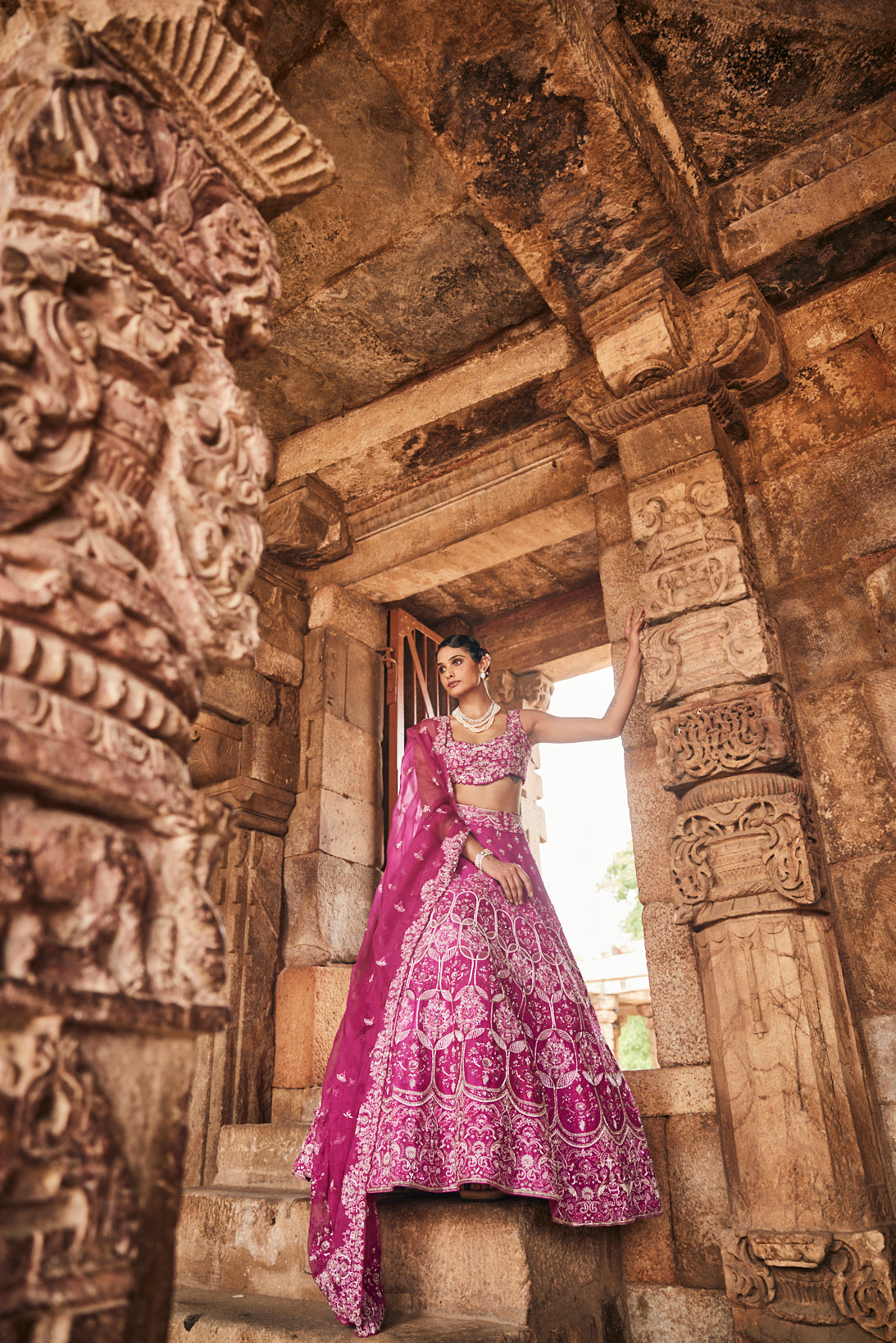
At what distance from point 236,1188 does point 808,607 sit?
123 inches

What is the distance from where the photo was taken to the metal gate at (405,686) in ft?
17.5

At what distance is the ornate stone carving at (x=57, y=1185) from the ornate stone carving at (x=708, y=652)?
2.53m

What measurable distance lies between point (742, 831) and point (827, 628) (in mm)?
920

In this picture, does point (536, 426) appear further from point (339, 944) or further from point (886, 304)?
point (339, 944)

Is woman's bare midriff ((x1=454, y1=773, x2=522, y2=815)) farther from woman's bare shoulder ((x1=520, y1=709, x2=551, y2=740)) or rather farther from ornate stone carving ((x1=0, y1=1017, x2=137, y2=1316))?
ornate stone carving ((x1=0, y1=1017, x2=137, y2=1316))

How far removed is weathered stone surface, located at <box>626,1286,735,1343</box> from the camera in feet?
8.84

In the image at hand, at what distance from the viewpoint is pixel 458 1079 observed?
8.29ft

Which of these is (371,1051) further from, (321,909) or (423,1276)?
(321,909)

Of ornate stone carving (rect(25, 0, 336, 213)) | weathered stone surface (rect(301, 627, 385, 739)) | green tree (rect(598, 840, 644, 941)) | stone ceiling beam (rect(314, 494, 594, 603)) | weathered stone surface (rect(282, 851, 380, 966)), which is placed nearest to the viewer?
ornate stone carving (rect(25, 0, 336, 213))

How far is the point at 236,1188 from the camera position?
346 centimetres

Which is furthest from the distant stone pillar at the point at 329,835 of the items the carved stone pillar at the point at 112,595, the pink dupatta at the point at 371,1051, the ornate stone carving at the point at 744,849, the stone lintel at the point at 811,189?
the carved stone pillar at the point at 112,595

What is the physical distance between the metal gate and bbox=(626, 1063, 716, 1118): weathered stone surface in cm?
246

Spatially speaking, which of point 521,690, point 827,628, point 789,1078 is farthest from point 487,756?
point 521,690

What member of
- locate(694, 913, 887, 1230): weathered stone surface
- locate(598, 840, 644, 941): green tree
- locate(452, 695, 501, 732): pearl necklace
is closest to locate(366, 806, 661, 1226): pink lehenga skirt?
locate(694, 913, 887, 1230): weathered stone surface
